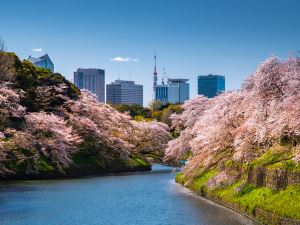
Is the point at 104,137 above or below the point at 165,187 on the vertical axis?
above

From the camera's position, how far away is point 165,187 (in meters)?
47.0

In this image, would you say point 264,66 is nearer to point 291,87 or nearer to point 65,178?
point 291,87

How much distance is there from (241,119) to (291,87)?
36.3ft

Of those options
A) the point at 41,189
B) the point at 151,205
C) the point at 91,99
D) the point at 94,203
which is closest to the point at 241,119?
the point at 151,205

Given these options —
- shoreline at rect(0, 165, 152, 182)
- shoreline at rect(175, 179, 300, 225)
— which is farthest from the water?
shoreline at rect(0, 165, 152, 182)

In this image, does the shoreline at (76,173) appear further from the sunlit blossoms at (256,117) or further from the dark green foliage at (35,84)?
the sunlit blossoms at (256,117)

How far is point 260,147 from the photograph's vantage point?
3516cm

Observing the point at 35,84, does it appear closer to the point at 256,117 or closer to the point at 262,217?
the point at 256,117

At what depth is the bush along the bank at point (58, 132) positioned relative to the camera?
52.0 metres

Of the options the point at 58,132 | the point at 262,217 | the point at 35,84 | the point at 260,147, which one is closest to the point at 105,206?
the point at 262,217

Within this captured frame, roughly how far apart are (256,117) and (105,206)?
1139cm

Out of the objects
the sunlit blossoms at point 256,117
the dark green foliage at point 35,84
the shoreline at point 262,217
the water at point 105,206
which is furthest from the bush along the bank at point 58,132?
the shoreline at point 262,217

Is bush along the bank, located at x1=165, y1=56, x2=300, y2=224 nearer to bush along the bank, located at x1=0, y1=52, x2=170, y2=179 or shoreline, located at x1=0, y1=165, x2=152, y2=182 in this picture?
shoreline, located at x1=0, y1=165, x2=152, y2=182

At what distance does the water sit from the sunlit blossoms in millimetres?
4202
